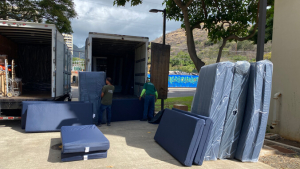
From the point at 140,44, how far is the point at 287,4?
5.75 m

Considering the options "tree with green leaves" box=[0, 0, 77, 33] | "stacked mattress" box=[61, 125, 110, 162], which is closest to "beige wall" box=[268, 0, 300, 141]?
A: "stacked mattress" box=[61, 125, 110, 162]

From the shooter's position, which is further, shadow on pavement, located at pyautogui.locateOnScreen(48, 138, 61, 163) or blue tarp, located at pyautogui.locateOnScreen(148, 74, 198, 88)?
blue tarp, located at pyautogui.locateOnScreen(148, 74, 198, 88)

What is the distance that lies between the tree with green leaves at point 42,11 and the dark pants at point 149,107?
446 inches

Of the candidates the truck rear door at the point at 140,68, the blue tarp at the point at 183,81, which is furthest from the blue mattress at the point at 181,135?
the blue tarp at the point at 183,81

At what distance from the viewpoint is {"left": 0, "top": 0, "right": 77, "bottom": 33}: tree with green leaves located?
16109mm

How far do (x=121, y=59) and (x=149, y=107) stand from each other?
6.11 metres

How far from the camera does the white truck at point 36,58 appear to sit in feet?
25.0

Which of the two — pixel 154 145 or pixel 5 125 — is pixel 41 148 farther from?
pixel 5 125

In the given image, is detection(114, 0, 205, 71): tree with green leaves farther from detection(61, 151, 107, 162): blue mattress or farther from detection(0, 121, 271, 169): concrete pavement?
detection(61, 151, 107, 162): blue mattress

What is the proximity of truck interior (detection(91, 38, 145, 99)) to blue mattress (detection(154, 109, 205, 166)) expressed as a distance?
15.0ft

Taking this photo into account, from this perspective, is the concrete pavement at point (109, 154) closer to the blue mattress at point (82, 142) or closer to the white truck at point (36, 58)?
the blue mattress at point (82, 142)

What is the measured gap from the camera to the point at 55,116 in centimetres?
712

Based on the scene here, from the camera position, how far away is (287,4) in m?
7.30

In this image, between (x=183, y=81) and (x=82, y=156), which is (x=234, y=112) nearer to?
(x=82, y=156)
